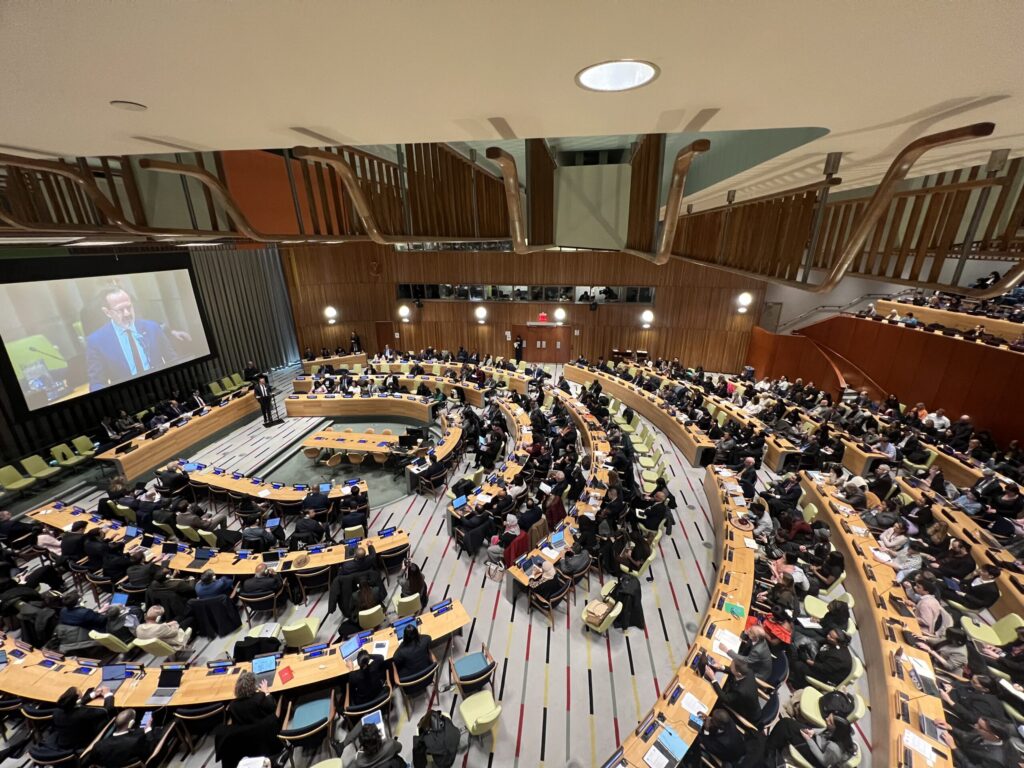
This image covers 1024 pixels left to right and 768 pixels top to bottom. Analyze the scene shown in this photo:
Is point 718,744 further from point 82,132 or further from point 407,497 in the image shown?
point 407,497

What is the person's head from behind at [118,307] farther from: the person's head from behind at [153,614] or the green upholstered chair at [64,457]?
the person's head from behind at [153,614]

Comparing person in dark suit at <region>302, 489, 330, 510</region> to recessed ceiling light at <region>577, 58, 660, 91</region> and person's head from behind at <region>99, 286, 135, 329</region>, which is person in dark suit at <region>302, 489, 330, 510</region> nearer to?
recessed ceiling light at <region>577, 58, 660, 91</region>

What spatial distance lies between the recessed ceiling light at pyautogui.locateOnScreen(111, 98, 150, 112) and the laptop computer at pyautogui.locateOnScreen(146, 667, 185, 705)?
20.9 feet

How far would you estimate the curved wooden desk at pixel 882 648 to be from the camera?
4625mm

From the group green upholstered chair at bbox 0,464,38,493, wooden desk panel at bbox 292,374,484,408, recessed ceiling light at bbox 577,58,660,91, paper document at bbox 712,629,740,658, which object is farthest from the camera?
wooden desk panel at bbox 292,374,484,408

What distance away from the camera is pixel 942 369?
40.4 feet

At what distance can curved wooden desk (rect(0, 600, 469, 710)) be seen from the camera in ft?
16.8

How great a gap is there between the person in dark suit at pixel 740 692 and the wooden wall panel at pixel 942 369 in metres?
11.1

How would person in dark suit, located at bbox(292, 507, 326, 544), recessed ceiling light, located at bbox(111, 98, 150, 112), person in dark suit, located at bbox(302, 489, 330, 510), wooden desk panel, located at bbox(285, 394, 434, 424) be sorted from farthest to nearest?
wooden desk panel, located at bbox(285, 394, 434, 424) < person in dark suit, located at bbox(302, 489, 330, 510) < person in dark suit, located at bbox(292, 507, 326, 544) < recessed ceiling light, located at bbox(111, 98, 150, 112)

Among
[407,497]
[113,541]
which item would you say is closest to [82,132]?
[113,541]

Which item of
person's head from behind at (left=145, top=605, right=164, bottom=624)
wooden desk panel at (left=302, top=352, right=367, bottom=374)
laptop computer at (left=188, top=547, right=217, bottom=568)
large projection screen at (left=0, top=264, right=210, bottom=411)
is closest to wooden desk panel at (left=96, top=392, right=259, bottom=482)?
large projection screen at (left=0, top=264, right=210, bottom=411)

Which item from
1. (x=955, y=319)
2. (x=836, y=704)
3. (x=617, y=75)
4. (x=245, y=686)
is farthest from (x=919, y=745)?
(x=955, y=319)

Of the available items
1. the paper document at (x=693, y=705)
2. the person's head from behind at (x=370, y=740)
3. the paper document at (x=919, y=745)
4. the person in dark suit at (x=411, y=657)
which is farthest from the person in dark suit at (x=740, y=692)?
the person's head from behind at (x=370, y=740)

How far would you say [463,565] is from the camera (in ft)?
27.5
